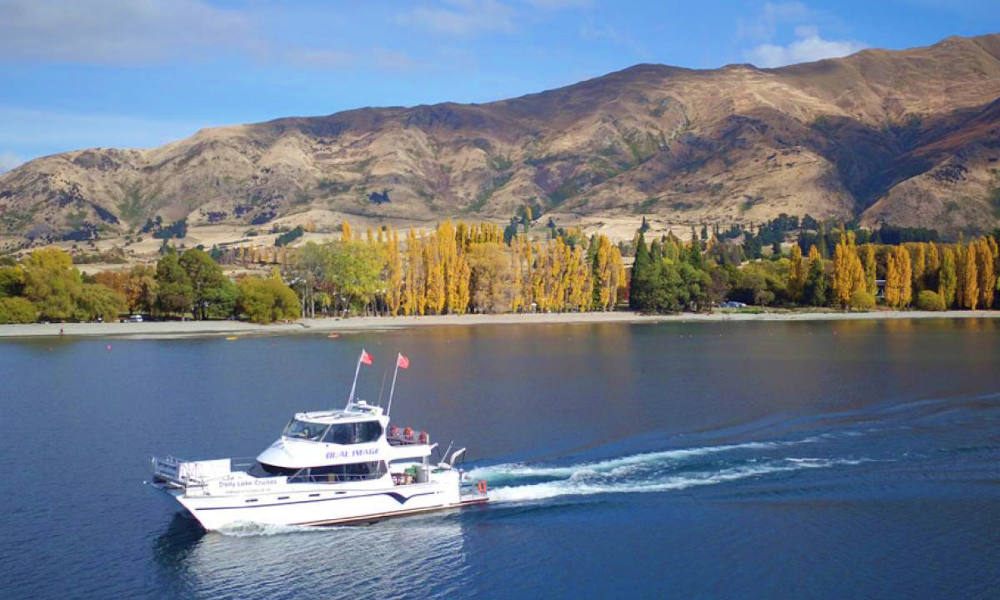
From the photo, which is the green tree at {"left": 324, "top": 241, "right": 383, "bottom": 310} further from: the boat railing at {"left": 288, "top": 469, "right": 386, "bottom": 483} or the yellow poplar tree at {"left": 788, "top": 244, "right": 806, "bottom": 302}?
the boat railing at {"left": 288, "top": 469, "right": 386, "bottom": 483}

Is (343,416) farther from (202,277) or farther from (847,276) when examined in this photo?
(847,276)

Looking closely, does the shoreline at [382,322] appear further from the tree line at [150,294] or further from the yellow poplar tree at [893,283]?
the yellow poplar tree at [893,283]

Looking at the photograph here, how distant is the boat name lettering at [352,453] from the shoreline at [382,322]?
320ft

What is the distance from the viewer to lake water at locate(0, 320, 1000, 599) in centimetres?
3447

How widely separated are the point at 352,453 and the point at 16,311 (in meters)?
A: 117

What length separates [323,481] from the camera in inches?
1588

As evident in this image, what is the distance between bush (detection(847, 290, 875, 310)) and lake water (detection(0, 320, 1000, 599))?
9489 cm

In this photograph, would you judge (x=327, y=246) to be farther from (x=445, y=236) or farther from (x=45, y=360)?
(x=45, y=360)

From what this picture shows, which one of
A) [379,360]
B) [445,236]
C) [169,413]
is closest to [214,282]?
[445,236]

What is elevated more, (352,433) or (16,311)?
(16,311)

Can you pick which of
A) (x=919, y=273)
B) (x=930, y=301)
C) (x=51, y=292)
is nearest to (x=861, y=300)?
(x=930, y=301)

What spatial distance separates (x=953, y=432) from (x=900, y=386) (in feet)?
61.6

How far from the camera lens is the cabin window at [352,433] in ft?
135

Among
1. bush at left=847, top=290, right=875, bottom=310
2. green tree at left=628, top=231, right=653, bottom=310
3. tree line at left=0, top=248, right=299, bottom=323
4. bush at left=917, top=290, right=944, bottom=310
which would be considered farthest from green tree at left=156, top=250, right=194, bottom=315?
bush at left=917, top=290, right=944, bottom=310
